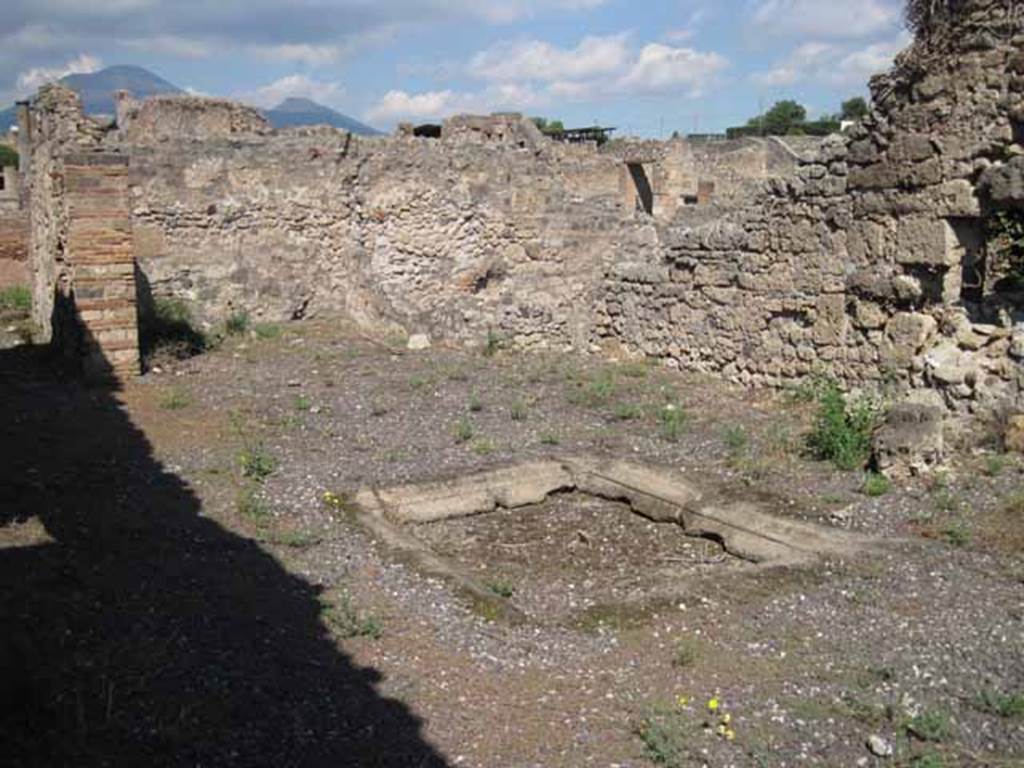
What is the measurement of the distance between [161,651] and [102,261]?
724 cm

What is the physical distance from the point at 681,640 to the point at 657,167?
23.2 metres

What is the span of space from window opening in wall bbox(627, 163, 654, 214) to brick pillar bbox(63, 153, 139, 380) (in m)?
17.6

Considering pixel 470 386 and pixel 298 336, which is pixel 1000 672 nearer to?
pixel 470 386

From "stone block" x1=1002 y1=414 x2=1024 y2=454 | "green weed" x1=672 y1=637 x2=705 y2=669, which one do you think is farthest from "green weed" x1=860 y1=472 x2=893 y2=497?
"green weed" x1=672 y1=637 x2=705 y2=669

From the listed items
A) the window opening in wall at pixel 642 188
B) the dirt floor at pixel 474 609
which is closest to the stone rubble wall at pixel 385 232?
the dirt floor at pixel 474 609

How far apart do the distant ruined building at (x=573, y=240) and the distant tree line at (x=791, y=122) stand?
43331 millimetres

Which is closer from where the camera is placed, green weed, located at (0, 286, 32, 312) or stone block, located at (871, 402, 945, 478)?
stone block, located at (871, 402, 945, 478)

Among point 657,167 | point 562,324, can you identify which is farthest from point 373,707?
point 657,167

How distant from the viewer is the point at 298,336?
13.7m

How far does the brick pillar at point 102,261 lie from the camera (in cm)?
1091

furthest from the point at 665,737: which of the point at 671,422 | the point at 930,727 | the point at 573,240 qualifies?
the point at 573,240

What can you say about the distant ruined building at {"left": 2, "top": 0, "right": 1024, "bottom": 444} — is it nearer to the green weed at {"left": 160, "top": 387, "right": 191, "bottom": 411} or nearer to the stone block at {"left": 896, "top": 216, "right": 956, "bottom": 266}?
the stone block at {"left": 896, "top": 216, "right": 956, "bottom": 266}

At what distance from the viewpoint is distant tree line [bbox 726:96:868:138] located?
57438 millimetres

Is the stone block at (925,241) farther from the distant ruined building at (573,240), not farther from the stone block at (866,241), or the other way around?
the stone block at (866,241)
